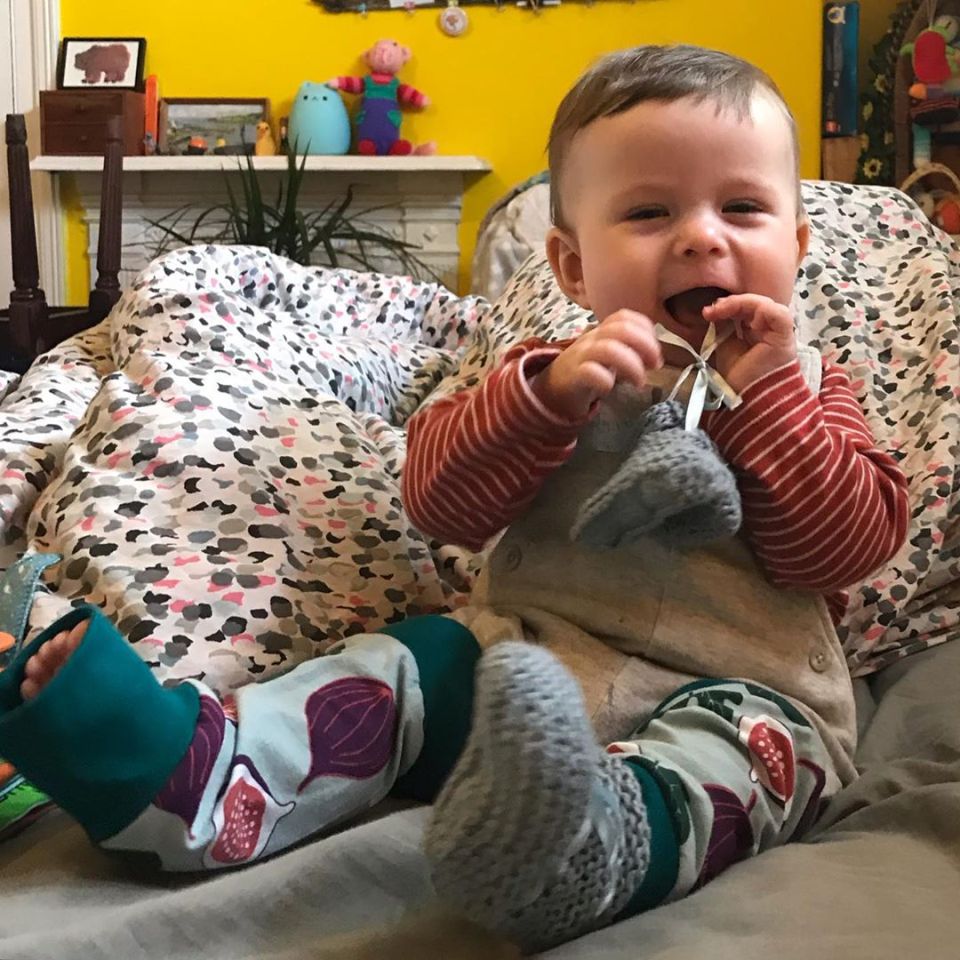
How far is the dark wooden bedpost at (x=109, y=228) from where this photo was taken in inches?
102

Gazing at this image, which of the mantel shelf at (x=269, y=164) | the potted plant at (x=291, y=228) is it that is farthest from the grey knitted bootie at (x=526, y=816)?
the mantel shelf at (x=269, y=164)

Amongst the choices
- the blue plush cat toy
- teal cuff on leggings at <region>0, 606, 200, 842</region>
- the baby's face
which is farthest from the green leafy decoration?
teal cuff on leggings at <region>0, 606, 200, 842</region>

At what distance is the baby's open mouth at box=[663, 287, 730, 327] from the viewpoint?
2.75ft

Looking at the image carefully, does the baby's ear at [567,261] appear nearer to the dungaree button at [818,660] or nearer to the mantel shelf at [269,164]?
the dungaree button at [818,660]

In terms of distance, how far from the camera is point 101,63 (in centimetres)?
312

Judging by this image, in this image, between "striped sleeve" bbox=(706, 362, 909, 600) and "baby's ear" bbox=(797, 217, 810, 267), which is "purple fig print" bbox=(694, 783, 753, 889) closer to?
"striped sleeve" bbox=(706, 362, 909, 600)

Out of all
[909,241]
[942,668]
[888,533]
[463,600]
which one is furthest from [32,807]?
[909,241]

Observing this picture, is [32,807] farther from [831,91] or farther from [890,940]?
[831,91]

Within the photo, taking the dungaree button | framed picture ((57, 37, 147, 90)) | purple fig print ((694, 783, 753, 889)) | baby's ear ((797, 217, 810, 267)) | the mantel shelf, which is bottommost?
purple fig print ((694, 783, 753, 889))

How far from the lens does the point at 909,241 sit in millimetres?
1470

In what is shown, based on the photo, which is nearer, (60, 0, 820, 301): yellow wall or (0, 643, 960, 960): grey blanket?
(0, 643, 960, 960): grey blanket

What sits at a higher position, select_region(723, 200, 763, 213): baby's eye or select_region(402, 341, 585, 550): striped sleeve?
select_region(723, 200, 763, 213): baby's eye

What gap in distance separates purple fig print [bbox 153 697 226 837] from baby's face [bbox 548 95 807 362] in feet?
1.38

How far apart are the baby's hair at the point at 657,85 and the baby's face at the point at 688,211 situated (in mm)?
11
